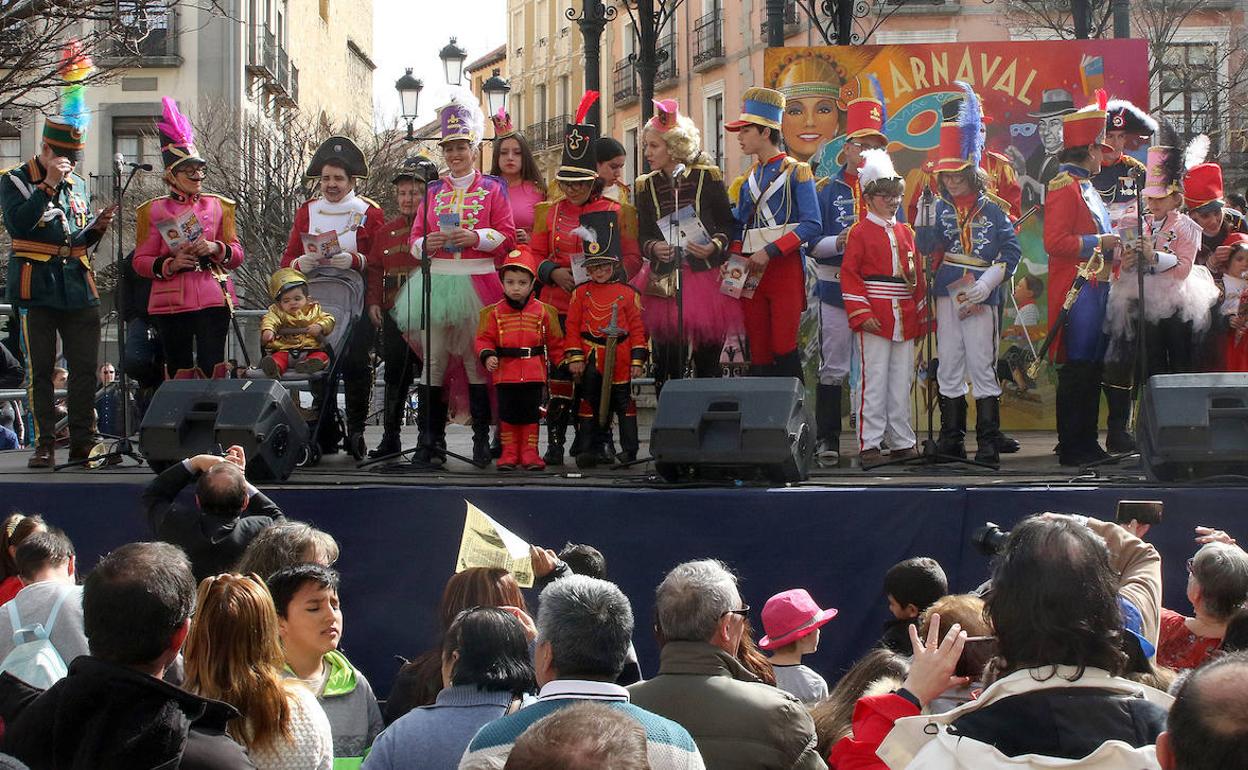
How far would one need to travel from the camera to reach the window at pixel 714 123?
1497 inches

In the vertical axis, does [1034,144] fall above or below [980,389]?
above

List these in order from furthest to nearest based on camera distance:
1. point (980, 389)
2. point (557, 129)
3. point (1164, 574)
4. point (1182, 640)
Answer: point (557, 129), point (980, 389), point (1164, 574), point (1182, 640)

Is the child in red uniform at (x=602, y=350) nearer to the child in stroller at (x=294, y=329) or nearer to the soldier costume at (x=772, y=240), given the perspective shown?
the soldier costume at (x=772, y=240)

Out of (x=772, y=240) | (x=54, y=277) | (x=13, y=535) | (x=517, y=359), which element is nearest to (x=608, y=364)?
(x=517, y=359)

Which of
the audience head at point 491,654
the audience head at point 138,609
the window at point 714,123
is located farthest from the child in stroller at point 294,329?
the window at point 714,123

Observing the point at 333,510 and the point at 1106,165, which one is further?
the point at 1106,165

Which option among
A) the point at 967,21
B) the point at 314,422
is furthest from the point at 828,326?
the point at 967,21

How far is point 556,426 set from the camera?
28.9 feet

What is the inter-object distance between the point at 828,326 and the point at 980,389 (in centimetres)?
91

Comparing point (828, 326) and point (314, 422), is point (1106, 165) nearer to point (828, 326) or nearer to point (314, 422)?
point (828, 326)

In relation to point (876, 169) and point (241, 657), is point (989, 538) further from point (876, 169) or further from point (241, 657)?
point (876, 169)

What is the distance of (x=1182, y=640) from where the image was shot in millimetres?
4770

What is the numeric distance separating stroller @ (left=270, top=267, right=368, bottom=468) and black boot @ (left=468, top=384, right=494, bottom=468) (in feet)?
2.94

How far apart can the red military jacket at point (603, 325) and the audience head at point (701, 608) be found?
4267mm
